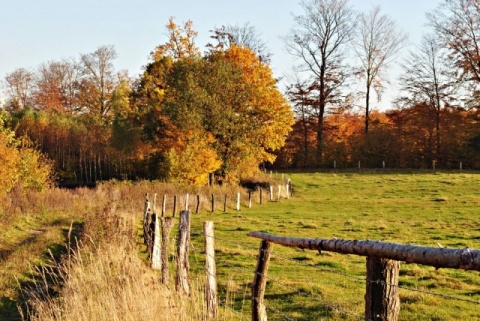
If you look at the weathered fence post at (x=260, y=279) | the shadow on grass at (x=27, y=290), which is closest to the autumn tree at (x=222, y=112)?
the shadow on grass at (x=27, y=290)

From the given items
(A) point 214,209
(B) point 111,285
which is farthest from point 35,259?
(A) point 214,209

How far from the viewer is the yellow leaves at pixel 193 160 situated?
39812 mm

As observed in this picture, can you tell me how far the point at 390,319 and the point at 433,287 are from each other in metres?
8.93

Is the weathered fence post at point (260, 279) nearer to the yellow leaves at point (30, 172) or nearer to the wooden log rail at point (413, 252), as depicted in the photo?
the wooden log rail at point (413, 252)

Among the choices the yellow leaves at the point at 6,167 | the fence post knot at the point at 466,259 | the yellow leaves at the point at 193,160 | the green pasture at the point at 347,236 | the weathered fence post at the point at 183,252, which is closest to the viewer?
the fence post knot at the point at 466,259

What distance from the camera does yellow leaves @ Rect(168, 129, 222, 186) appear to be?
39.8m

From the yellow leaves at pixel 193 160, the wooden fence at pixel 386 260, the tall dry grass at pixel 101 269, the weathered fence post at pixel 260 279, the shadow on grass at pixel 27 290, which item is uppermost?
the yellow leaves at pixel 193 160

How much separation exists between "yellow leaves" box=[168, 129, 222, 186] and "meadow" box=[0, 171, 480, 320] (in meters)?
4.10

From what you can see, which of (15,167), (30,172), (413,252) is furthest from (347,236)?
(30,172)

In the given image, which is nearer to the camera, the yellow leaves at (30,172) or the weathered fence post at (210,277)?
the weathered fence post at (210,277)

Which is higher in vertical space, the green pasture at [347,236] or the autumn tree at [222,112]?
the autumn tree at [222,112]

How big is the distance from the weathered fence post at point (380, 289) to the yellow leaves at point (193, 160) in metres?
36.2

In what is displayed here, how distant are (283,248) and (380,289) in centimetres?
1413

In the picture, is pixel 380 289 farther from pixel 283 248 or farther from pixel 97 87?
pixel 97 87
